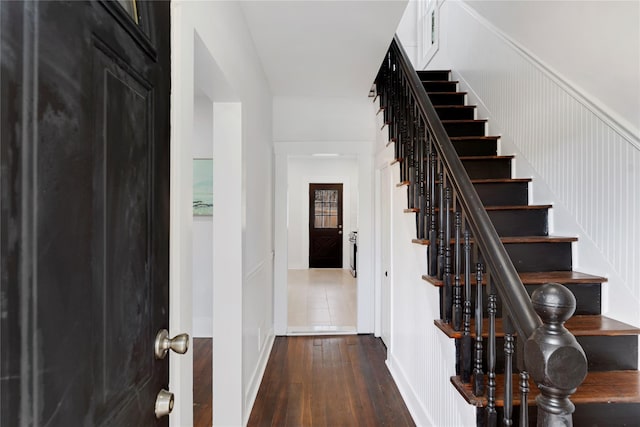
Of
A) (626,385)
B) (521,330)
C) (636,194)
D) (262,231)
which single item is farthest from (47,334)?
(262,231)

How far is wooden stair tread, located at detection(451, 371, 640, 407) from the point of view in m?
1.36

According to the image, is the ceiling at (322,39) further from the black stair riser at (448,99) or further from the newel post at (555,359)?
the newel post at (555,359)

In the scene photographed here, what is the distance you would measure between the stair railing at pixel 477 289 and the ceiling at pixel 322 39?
33cm

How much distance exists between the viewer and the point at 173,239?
1.10m

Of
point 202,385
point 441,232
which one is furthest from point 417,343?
point 202,385

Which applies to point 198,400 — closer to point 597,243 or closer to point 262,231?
point 262,231

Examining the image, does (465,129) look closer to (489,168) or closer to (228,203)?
(489,168)

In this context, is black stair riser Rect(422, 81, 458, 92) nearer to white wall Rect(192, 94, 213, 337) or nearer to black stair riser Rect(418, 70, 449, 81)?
black stair riser Rect(418, 70, 449, 81)

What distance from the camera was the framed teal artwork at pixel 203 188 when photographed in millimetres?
3834

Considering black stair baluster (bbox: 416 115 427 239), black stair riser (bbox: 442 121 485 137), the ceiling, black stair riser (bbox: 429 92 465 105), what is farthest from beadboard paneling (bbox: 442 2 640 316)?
the ceiling

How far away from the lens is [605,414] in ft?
4.53

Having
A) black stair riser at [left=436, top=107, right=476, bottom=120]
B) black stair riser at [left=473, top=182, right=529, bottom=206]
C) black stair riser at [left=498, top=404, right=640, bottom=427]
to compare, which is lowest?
black stair riser at [left=498, top=404, right=640, bottom=427]

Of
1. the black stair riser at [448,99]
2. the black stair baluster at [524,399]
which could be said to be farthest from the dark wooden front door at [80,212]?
the black stair riser at [448,99]

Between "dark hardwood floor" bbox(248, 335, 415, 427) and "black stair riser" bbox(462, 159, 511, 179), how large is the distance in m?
1.81
